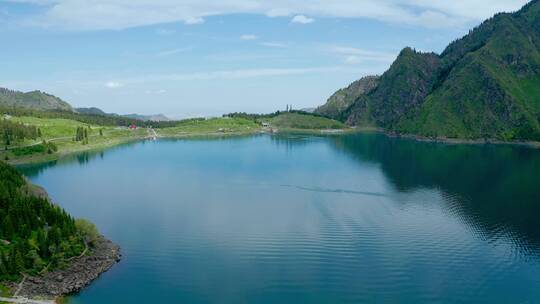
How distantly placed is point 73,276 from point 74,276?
0.48 ft

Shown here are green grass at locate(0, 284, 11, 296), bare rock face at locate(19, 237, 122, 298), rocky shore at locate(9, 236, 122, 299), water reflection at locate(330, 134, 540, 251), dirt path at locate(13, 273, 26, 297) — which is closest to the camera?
green grass at locate(0, 284, 11, 296)

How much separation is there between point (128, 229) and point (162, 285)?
100 ft

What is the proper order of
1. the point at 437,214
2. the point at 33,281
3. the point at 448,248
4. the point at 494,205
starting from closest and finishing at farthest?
1. the point at 33,281
2. the point at 448,248
3. the point at 437,214
4. the point at 494,205

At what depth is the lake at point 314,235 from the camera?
72000 millimetres

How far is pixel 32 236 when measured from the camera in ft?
267

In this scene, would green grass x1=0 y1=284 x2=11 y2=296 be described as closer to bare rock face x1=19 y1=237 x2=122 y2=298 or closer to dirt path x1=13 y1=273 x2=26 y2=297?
dirt path x1=13 y1=273 x2=26 y2=297

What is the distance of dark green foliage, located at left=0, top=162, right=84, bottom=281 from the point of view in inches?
2827

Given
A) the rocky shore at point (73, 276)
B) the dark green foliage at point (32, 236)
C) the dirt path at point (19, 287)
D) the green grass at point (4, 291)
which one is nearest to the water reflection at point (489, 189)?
the rocky shore at point (73, 276)

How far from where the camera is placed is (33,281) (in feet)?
230

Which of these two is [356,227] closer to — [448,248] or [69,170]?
[448,248]

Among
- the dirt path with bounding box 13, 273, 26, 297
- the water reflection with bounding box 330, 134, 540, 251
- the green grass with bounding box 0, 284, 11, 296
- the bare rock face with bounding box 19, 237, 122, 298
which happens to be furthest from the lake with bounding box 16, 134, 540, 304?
the green grass with bounding box 0, 284, 11, 296

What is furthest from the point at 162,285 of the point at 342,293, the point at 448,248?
the point at 448,248

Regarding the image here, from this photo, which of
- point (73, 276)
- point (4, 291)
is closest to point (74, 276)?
point (73, 276)

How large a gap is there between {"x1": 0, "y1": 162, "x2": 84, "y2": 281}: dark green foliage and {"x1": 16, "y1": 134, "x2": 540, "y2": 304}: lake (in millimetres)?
9100
